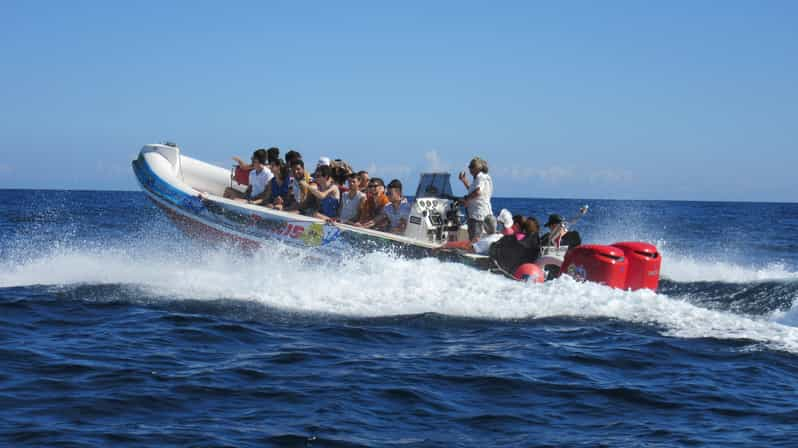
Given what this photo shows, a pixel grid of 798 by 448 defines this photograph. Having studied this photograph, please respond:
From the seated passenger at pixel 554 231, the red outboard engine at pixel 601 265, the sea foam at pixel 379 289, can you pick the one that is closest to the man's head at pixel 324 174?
the sea foam at pixel 379 289

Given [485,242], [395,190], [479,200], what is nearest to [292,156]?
[395,190]

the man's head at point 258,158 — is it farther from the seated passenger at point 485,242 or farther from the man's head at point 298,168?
the seated passenger at point 485,242

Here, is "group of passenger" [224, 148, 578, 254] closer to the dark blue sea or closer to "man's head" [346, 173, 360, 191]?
"man's head" [346, 173, 360, 191]

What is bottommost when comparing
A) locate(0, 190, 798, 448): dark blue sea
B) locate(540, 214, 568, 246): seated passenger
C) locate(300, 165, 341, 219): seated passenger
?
locate(0, 190, 798, 448): dark blue sea

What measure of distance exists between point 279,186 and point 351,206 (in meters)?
1.05

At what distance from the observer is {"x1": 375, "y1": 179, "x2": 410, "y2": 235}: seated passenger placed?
33.2 ft

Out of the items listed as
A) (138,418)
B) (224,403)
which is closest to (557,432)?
(224,403)

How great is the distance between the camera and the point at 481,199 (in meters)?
9.86

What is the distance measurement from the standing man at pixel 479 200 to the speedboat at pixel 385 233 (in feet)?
1.52

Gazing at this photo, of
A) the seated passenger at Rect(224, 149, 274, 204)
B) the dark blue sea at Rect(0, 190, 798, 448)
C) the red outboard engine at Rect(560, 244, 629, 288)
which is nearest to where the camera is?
the dark blue sea at Rect(0, 190, 798, 448)

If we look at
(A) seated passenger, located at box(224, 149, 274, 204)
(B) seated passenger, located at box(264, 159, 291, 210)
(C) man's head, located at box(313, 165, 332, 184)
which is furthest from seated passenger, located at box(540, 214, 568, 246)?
(A) seated passenger, located at box(224, 149, 274, 204)

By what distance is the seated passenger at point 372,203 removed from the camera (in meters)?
Result: 10.1

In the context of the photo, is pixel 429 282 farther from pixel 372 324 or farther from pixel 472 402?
pixel 472 402

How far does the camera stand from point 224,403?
495 cm
